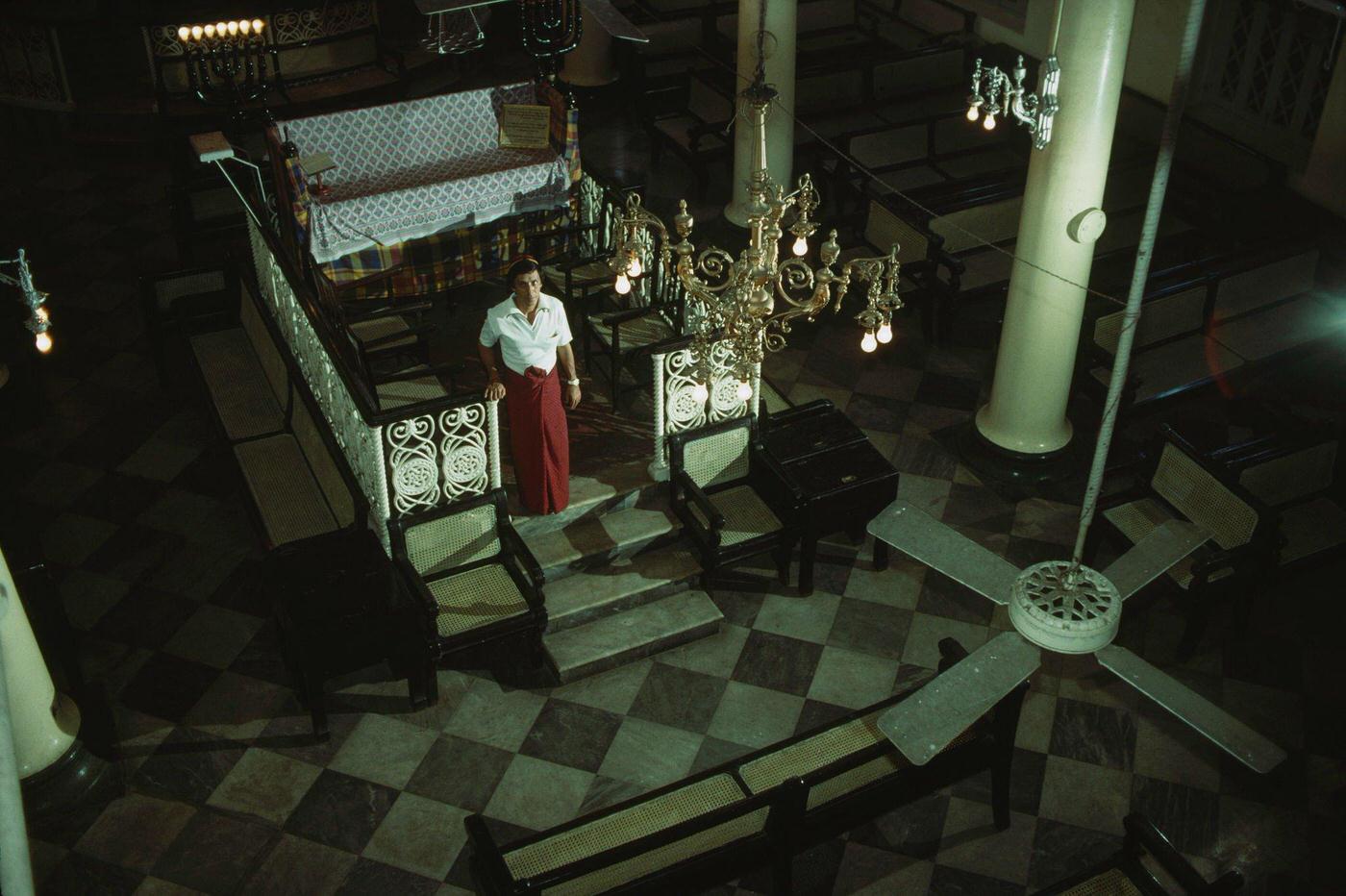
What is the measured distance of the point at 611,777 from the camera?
6906 millimetres

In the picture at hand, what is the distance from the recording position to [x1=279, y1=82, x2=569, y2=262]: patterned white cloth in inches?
387

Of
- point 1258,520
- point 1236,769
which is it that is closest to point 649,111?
point 1258,520

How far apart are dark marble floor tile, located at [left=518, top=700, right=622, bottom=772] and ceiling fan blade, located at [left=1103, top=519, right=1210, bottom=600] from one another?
9.96ft

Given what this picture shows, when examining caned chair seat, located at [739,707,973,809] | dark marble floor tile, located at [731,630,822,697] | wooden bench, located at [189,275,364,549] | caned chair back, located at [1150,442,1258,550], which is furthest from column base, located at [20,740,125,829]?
caned chair back, located at [1150,442,1258,550]

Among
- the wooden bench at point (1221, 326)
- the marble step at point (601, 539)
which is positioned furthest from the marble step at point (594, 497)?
the wooden bench at point (1221, 326)

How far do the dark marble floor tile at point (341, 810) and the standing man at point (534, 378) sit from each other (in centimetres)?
191

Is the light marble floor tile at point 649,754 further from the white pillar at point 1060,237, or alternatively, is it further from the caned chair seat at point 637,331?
the white pillar at point 1060,237

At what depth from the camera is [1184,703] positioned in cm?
480

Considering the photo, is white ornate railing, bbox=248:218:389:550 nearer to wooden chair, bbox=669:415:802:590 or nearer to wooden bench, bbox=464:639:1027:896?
wooden chair, bbox=669:415:802:590

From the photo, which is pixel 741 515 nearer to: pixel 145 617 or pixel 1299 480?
pixel 1299 480

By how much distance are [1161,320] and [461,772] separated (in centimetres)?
562

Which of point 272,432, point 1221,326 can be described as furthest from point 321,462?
point 1221,326

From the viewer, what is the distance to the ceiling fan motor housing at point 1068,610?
4.59 metres

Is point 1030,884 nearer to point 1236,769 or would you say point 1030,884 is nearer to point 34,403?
point 1236,769
